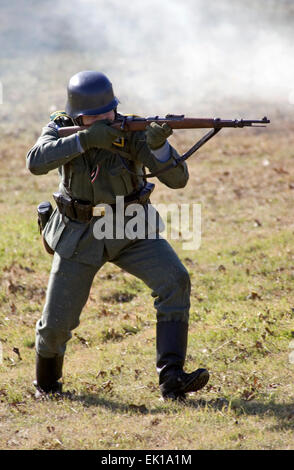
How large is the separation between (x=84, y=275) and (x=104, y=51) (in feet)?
65.0

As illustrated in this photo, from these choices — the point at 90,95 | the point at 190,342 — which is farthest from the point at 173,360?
the point at 90,95

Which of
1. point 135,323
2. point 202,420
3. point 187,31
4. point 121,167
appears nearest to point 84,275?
point 121,167

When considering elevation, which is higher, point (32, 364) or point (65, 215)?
point (65, 215)

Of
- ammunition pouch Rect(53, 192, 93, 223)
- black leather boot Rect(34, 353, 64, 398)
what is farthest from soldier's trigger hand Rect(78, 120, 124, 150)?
black leather boot Rect(34, 353, 64, 398)

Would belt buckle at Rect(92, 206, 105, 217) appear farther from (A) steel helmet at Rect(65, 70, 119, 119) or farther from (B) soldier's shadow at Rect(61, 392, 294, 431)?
(B) soldier's shadow at Rect(61, 392, 294, 431)

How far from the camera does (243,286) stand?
8.18m

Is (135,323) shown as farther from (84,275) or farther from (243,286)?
(84,275)

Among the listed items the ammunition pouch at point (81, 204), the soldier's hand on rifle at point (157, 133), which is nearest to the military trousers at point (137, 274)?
the ammunition pouch at point (81, 204)

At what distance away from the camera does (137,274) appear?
5504 mm

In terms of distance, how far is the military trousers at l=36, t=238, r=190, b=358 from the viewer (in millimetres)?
5379

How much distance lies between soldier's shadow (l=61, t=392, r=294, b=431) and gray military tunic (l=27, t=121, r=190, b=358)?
0.62m

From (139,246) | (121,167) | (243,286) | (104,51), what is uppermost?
(104,51)

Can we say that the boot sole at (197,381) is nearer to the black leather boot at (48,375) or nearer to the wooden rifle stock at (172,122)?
the black leather boot at (48,375)

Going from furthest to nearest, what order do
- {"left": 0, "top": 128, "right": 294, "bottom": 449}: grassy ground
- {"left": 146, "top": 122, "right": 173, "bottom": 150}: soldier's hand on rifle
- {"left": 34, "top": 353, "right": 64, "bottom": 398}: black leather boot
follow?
{"left": 34, "top": 353, "right": 64, "bottom": 398}: black leather boot
{"left": 0, "top": 128, "right": 294, "bottom": 449}: grassy ground
{"left": 146, "top": 122, "right": 173, "bottom": 150}: soldier's hand on rifle
